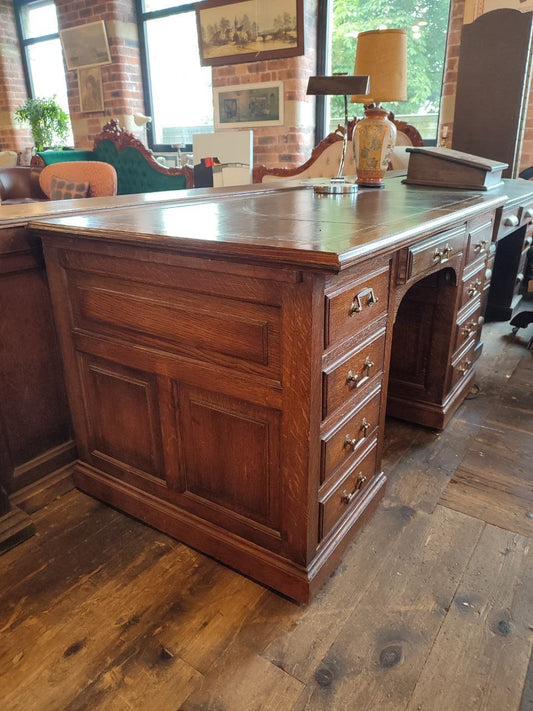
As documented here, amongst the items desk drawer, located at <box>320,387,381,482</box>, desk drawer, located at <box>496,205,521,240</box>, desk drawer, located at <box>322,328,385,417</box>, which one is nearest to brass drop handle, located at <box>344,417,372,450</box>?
desk drawer, located at <box>320,387,381,482</box>

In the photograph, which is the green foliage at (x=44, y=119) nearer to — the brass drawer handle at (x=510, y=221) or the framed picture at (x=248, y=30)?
the framed picture at (x=248, y=30)

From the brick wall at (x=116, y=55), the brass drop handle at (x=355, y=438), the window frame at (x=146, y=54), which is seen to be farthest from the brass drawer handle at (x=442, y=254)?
the brick wall at (x=116, y=55)

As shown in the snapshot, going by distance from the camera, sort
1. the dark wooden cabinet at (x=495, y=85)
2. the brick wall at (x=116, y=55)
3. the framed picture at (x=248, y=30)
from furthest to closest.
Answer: the brick wall at (x=116, y=55), the framed picture at (x=248, y=30), the dark wooden cabinet at (x=495, y=85)

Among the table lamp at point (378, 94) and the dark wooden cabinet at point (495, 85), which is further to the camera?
the dark wooden cabinet at point (495, 85)

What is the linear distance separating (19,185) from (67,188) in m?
2.12

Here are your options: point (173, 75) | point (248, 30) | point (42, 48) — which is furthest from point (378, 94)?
point (42, 48)

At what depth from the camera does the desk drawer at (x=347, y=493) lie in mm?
1194

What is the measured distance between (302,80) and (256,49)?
0.54m

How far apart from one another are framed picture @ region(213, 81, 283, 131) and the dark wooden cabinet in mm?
1763

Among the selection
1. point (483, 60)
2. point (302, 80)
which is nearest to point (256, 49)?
point (302, 80)

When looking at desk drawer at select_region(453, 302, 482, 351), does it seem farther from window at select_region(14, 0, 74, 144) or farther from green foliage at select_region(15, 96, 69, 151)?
window at select_region(14, 0, 74, 144)

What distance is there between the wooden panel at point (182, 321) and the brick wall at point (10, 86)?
6838 mm

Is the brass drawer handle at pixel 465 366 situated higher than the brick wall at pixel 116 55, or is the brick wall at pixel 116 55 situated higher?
the brick wall at pixel 116 55

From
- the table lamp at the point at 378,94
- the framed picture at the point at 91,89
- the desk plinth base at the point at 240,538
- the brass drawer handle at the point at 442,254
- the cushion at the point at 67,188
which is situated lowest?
the desk plinth base at the point at 240,538
